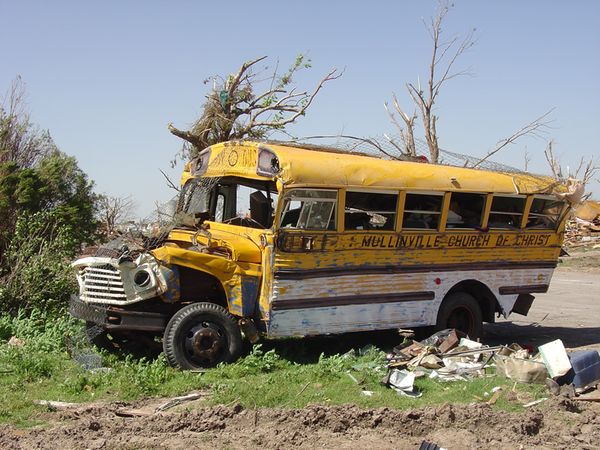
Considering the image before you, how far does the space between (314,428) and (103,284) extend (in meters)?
3.22

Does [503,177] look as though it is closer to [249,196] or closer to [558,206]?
[558,206]

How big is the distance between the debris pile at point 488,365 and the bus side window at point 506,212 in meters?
2.06

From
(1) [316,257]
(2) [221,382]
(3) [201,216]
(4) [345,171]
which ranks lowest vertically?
(2) [221,382]

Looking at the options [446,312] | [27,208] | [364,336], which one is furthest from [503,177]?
[27,208]

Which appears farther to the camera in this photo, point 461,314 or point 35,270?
point 35,270

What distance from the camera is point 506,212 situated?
10.2 metres

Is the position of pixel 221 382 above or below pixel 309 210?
below

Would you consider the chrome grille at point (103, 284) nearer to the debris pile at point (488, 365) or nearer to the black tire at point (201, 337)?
the black tire at point (201, 337)

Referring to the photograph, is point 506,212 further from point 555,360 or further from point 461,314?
point 555,360

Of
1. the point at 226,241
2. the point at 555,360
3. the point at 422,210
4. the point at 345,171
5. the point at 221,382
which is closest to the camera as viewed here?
the point at 221,382

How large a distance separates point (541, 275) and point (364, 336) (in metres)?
2.82

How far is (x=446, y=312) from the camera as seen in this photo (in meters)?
9.59

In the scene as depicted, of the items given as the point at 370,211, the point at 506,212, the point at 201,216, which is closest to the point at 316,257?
the point at 370,211

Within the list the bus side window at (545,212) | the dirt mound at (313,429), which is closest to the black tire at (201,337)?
the dirt mound at (313,429)
